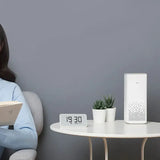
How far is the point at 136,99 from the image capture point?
78.2 inches

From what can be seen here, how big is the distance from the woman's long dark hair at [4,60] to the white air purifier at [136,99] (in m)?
0.71

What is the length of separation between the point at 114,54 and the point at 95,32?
18cm

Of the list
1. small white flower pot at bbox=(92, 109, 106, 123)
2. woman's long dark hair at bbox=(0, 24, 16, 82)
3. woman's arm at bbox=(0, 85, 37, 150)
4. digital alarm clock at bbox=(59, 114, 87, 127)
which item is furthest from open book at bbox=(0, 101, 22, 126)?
woman's long dark hair at bbox=(0, 24, 16, 82)

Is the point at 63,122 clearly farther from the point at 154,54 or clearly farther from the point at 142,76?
the point at 154,54

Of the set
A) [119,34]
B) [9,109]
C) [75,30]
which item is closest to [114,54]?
[119,34]

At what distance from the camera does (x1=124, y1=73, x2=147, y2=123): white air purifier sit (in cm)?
199

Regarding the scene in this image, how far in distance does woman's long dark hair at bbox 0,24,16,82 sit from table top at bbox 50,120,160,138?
51 centimetres

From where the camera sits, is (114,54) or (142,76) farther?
(114,54)

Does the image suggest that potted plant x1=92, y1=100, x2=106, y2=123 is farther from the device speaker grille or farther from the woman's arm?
the woman's arm

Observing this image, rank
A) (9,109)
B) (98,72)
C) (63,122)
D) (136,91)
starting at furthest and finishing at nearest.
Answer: (98,72)
(136,91)
(63,122)
(9,109)

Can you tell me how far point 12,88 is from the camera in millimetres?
2049

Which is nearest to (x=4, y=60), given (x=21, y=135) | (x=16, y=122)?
(x=16, y=122)

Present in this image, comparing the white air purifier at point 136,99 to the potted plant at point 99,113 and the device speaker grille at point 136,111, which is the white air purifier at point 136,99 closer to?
the device speaker grille at point 136,111

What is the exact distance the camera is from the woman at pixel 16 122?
1.74m
